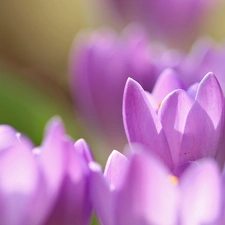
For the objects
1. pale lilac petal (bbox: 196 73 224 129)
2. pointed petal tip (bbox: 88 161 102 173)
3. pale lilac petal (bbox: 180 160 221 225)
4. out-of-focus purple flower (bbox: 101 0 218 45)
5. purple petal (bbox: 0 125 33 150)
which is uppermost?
out-of-focus purple flower (bbox: 101 0 218 45)

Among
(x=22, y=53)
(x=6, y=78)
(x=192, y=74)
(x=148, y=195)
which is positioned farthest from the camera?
(x=22, y=53)

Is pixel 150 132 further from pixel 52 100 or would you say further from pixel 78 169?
pixel 52 100

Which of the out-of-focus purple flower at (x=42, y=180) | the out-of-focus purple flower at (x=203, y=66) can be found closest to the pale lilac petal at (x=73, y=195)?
the out-of-focus purple flower at (x=42, y=180)

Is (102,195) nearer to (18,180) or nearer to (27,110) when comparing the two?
(18,180)

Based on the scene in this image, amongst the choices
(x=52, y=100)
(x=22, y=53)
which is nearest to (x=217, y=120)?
(x=52, y=100)

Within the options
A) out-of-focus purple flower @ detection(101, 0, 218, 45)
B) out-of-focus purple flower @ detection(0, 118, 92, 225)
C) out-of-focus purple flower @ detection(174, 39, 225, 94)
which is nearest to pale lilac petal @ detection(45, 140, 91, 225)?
out-of-focus purple flower @ detection(0, 118, 92, 225)

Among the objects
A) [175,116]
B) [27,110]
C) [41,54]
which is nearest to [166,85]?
[175,116]

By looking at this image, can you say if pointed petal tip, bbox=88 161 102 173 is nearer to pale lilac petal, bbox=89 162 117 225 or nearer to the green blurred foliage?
pale lilac petal, bbox=89 162 117 225
